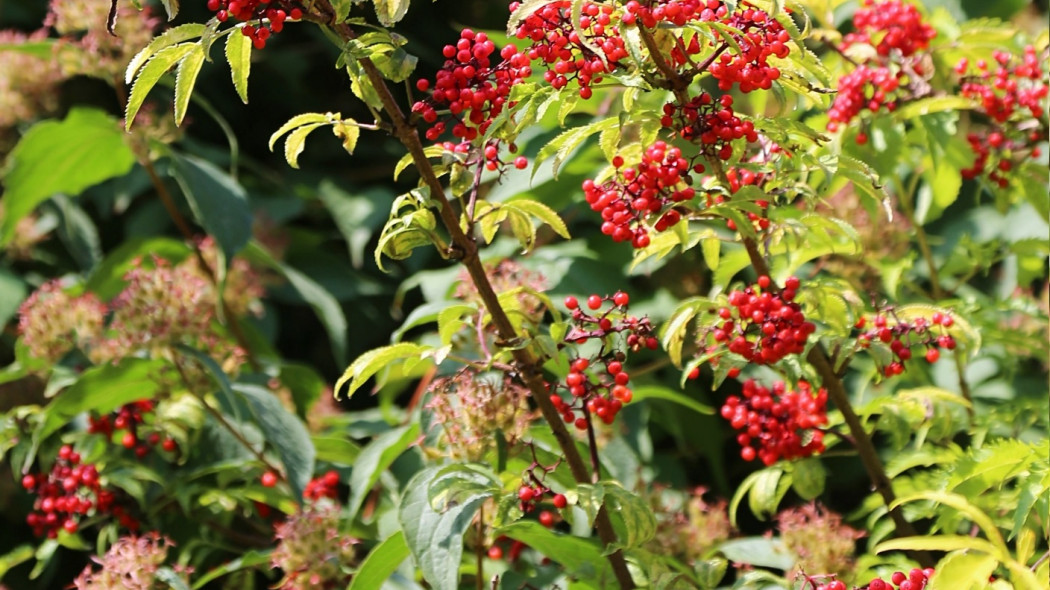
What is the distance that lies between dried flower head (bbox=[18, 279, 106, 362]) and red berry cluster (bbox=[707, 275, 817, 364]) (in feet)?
3.58

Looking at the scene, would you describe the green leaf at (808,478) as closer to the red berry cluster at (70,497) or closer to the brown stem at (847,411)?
the brown stem at (847,411)

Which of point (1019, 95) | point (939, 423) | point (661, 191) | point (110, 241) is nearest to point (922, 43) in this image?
point (1019, 95)

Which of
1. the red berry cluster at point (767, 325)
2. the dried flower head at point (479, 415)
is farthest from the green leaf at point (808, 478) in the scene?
the dried flower head at point (479, 415)

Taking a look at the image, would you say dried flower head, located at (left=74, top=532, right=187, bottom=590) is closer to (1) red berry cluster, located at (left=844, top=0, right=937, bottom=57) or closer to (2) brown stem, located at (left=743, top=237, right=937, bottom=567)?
(2) brown stem, located at (left=743, top=237, right=937, bottom=567)

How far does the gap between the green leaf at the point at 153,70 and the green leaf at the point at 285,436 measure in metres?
0.67

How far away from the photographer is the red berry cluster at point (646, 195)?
110 centimetres

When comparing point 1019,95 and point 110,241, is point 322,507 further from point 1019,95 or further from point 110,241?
point 110,241

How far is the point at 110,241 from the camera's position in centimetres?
279

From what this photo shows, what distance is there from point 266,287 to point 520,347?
1.59m

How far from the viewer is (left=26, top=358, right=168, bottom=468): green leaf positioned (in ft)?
5.50

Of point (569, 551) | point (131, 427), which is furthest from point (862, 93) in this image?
point (131, 427)

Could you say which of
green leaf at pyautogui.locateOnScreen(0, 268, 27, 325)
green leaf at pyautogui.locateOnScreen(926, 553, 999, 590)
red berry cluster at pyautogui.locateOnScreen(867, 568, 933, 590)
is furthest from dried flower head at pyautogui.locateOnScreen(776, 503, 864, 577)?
green leaf at pyautogui.locateOnScreen(0, 268, 27, 325)

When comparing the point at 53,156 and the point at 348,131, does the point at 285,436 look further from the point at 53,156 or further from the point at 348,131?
the point at 53,156

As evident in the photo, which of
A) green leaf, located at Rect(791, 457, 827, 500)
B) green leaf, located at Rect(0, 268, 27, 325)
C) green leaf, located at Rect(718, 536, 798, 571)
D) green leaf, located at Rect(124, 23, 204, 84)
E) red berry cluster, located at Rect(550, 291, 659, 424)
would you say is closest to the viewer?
green leaf, located at Rect(124, 23, 204, 84)
